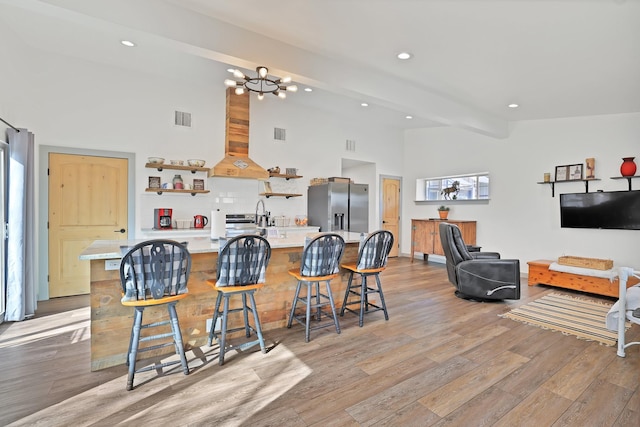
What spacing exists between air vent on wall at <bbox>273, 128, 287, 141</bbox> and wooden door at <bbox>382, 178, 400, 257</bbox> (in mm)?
2865

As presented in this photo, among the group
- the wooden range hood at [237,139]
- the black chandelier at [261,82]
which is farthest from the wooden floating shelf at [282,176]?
the black chandelier at [261,82]

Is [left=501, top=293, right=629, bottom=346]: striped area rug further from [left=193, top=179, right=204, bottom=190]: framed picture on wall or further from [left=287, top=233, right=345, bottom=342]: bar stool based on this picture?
[left=193, top=179, right=204, bottom=190]: framed picture on wall

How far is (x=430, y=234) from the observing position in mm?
7008

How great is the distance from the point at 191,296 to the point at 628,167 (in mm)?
6213

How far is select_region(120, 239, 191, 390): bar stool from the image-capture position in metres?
2.16

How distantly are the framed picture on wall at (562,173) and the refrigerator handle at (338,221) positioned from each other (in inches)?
152

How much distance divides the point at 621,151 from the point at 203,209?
6732 mm

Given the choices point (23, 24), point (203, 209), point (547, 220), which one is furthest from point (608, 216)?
point (23, 24)

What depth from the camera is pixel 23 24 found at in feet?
11.7

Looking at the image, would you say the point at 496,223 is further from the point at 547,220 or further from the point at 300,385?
the point at 300,385

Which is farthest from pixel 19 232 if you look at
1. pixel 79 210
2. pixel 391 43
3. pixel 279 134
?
pixel 391 43

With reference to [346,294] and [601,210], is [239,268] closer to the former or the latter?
[346,294]

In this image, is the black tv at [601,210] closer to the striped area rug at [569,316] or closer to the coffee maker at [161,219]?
the striped area rug at [569,316]

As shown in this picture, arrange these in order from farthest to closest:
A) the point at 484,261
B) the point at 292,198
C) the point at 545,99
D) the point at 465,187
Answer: the point at 465,187 → the point at 292,198 → the point at 545,99 → the point at 484,261
